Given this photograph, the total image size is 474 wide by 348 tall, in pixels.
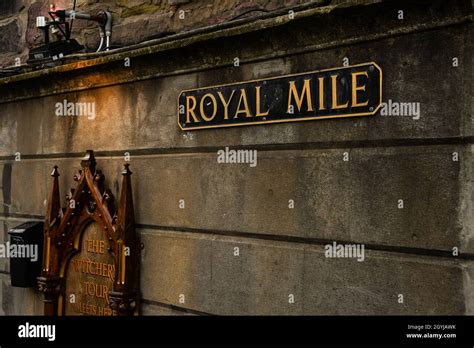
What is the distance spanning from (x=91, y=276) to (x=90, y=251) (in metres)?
0.26

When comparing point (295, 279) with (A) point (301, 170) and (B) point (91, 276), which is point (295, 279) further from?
(B) point (91, 276)

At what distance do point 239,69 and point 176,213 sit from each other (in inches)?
58.7

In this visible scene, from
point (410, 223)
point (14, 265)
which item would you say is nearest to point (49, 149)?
point (14, 265)

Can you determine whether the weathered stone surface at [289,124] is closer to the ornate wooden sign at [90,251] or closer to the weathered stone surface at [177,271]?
the ornate wooden sign at [90,251]

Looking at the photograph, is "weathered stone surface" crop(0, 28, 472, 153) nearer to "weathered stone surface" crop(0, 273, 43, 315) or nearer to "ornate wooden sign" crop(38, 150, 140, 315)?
"ornate wooden sign" crop(38, 150, 140, 315)

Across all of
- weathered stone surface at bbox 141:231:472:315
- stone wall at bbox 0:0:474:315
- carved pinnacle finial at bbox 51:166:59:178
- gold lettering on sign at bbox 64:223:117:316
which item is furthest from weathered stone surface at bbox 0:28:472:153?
gold lettering on sign at bbox 64:223:117:316

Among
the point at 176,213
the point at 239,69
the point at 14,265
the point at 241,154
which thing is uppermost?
the point at 239,69

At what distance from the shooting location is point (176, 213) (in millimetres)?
5910

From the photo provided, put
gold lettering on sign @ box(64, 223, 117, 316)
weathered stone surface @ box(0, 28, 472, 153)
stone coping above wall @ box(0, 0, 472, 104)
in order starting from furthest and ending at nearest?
gold lettering on sign @ box(64, 223, 117, 316)
stone coping above wall @ box(0, 0, 472, 104)
weathered stone surface @ box(0, 28, 472, 153)

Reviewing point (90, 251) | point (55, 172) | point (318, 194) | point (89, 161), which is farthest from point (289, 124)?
point (55, 172)

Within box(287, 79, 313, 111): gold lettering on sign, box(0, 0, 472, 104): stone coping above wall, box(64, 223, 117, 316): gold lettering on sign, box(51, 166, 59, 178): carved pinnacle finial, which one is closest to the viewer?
box(0, 0, 472, 104): stone coping above wall

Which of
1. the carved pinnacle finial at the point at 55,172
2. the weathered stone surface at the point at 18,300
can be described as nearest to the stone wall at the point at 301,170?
the carved pinnacle finial at the point at 55,172

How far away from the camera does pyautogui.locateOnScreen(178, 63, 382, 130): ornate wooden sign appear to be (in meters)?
4.50
